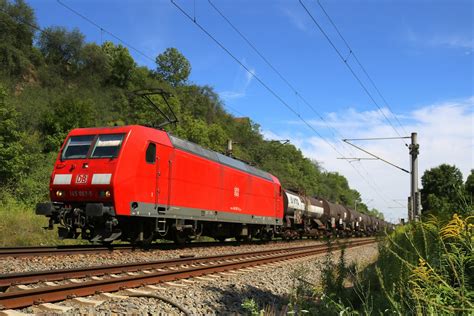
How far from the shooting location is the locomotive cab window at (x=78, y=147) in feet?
41.6

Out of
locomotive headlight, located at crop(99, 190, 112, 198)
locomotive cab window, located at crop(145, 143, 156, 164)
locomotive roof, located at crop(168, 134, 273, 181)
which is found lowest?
locomotive headlight, located at crop(99, 190, 112, 198)

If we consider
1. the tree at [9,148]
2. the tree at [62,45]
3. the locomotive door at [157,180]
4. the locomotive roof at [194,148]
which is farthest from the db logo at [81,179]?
the tree at [62,45]

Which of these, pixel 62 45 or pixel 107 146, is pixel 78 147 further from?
pixel 62 45

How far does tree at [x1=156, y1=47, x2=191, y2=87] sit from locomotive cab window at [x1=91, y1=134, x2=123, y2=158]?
256 ft

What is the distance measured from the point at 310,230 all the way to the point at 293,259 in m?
17.1

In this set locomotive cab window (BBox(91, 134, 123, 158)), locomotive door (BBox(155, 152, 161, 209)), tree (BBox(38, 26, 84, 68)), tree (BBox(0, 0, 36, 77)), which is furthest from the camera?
tree (BBox(38, 26, 84, 68))

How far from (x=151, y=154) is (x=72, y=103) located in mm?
37707

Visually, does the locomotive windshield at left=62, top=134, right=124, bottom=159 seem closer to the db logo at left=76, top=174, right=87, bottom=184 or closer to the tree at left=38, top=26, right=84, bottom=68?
the db logo at left=76, top=174, right=87, bottom=184

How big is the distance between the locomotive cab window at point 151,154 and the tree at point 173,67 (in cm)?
7780

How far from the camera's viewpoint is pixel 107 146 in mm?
12328

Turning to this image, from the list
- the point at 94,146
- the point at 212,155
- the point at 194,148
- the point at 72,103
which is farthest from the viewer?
the point at 72,103

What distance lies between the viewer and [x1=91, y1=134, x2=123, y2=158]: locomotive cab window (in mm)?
12117

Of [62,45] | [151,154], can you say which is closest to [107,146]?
[151,154]

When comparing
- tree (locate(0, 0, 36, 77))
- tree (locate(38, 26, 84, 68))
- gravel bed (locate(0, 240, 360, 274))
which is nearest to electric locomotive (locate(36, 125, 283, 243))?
gravel bed (locate(0, 240, 360, 274))
